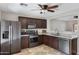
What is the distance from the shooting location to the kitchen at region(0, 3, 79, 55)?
68.1 inches

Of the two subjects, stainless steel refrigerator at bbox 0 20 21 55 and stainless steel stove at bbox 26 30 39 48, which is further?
stainless steel stove at bbox 26 30 39 48

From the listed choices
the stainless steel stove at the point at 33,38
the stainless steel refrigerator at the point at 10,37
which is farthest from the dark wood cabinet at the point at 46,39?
the stainless steel refrigerator at the point at 10,37

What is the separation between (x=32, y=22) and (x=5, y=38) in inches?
22.6

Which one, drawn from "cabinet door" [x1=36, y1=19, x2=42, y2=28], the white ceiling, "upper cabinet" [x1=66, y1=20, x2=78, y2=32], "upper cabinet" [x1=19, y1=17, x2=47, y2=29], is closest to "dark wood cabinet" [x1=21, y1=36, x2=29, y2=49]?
"upper cabinet" [x1=19, y1=17, x2=47, y2=29]

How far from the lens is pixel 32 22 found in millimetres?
1821

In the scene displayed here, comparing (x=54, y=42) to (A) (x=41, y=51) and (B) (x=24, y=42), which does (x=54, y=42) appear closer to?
(A) (x=41, y=51)

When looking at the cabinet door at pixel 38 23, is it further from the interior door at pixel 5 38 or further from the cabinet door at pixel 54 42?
the interior door at pixel 5 38

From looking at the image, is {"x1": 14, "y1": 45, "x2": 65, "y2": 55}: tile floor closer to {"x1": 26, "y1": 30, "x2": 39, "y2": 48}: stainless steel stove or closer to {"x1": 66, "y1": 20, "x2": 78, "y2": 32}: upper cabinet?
{"x1": 26, "y1": 30, "x2": 39, "y2": 48}: stainless steel stove

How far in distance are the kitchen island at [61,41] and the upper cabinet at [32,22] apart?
0.61 feet

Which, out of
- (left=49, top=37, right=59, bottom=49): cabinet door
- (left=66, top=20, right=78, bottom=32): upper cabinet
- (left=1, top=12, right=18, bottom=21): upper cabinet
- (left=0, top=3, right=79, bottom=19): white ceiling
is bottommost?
(left=49, top=37, right=59, bottom=49): cabinet door

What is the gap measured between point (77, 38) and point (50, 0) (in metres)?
0.84

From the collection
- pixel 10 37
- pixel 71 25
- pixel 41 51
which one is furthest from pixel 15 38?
pixel 71 25
